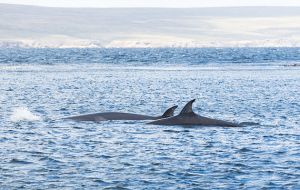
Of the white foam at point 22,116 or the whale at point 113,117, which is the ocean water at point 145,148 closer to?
the white foam at point 22,116

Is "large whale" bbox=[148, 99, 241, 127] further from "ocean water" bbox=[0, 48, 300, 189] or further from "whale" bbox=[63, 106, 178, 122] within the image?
"whale" bbox=[63, 106, 178, 122]

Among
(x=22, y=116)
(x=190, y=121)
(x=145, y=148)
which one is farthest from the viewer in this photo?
(x=22, y=116)

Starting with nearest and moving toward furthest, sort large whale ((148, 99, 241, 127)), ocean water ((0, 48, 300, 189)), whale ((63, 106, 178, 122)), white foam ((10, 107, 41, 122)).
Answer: ocean water ((0, 48, 300, 189))
large whale ((148, 99, 241, 127))
whale ((63, 106, 178, 122))
white foam ((10, 107, 41, 122))

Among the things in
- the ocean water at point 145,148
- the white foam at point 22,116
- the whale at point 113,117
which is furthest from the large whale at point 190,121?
the white foam at point 22,116

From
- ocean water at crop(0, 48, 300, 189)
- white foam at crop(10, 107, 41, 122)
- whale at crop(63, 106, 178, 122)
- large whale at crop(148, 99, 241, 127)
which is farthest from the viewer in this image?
white foam at crop(10, 107, 41, 122)

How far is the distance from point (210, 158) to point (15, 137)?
837 cm

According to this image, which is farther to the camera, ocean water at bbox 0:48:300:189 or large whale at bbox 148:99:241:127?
large whale at bbox 148:99:241:127

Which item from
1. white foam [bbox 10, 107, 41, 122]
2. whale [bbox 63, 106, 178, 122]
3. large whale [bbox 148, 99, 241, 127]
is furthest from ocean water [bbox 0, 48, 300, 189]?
whale [bbox 63, 106, 178, 122]

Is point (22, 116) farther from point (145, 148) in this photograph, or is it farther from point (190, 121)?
point (145, 148)

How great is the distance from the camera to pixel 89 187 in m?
22.8

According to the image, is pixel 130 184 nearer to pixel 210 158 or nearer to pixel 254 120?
pixel 210 158

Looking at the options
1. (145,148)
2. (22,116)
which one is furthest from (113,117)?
(145,148)

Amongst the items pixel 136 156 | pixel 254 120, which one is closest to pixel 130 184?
pixel 136 156

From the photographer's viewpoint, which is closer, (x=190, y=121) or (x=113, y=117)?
(x=190, y=121)
